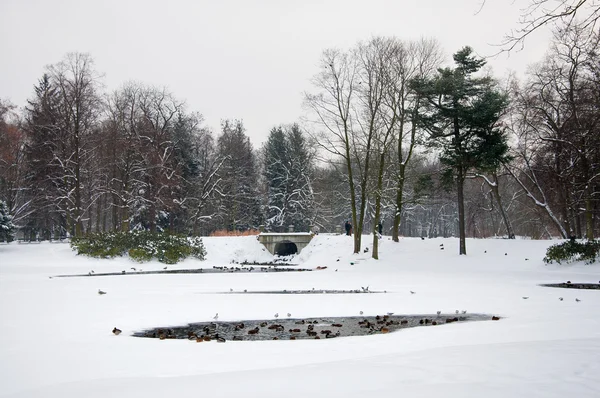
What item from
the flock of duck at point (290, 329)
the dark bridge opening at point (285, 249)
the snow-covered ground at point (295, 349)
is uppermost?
the dark bridge opening at point (285, 249)

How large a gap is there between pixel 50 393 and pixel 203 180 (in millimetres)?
47694

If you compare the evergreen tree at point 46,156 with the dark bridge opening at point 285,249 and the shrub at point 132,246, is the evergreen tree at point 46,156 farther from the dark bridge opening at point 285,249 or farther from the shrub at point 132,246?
the dark bridge opening at point 285,249

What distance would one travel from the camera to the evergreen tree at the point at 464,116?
1113 inches

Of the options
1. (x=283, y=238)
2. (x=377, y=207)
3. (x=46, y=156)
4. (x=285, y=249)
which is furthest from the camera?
(x=285, y=249)

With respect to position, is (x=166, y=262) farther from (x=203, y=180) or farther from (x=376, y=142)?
(x=203, y=180)

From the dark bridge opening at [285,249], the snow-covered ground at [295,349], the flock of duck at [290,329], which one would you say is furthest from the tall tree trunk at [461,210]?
the dark bridge opening at [285,249]

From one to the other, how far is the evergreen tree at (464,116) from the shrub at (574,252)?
5627 millimetres

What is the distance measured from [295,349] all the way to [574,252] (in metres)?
21.9

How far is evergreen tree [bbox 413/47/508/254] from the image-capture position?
28266 mm

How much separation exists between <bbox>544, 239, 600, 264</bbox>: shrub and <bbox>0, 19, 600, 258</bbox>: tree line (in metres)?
2.72

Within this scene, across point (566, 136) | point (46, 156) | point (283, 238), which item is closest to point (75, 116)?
point (46, 156)

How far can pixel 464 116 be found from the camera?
28578 millimetres

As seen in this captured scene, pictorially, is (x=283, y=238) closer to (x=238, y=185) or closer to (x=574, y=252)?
(x=238, y=185)

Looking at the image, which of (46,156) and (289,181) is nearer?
(46,156)
